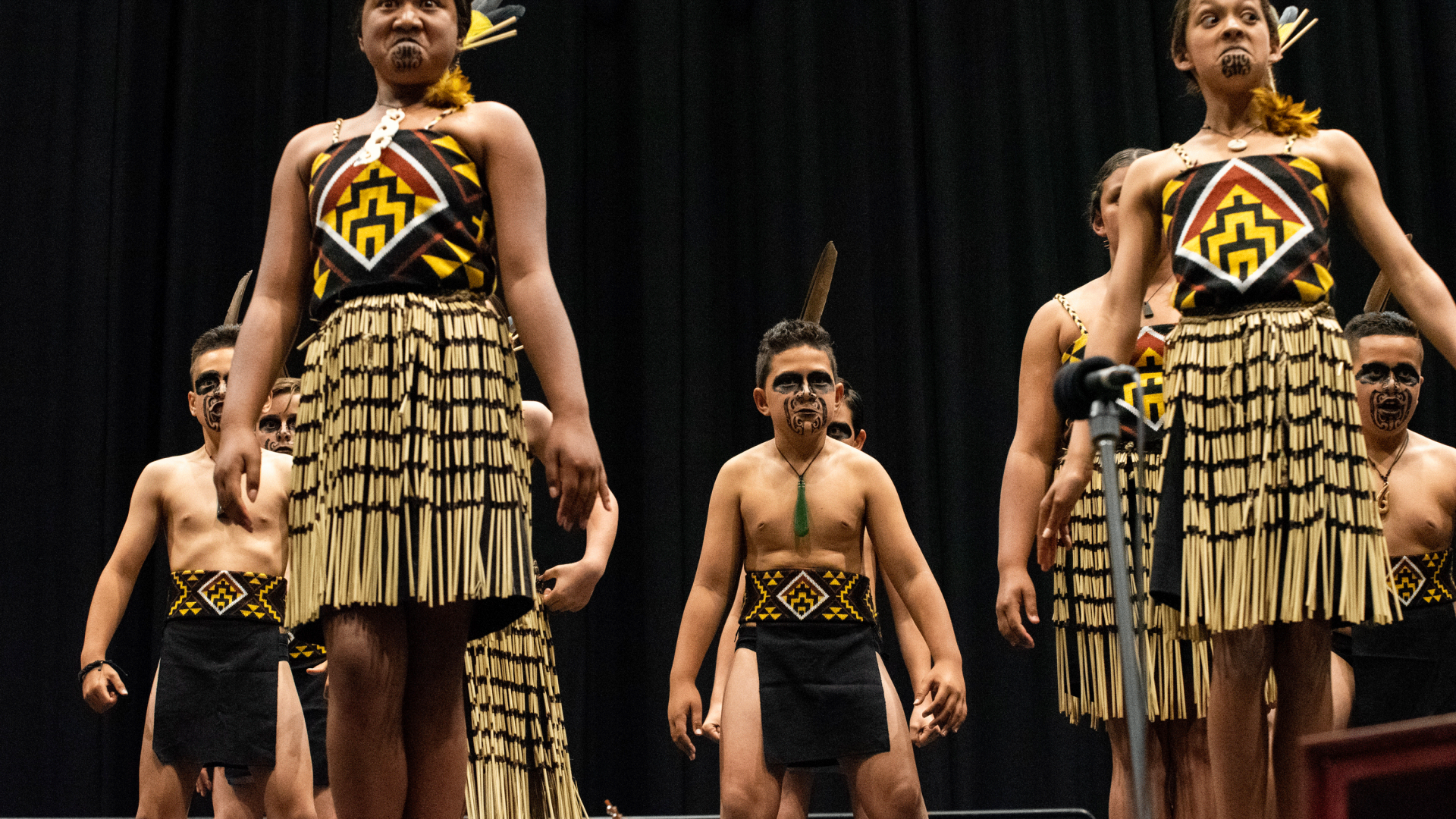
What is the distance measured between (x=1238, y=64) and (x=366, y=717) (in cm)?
175

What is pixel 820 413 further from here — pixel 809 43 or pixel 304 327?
pixel 304 327

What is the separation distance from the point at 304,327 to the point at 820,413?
143 inches

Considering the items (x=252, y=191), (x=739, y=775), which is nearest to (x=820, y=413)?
(x=739, y=775)

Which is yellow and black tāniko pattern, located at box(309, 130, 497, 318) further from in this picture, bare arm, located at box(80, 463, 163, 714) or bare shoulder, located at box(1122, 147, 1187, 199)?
bare arm, located at box(80, 463, 163, 714)

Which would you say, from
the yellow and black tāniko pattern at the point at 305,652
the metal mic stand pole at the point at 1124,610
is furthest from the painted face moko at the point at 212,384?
the metal mic stand pole at the point at 1124,610

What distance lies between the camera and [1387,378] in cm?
350

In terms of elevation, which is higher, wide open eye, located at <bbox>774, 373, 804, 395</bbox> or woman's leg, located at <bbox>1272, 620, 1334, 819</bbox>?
wide open eye, located at <bbox>774, 373, 804, 395</bbox>

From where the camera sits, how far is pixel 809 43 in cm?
579

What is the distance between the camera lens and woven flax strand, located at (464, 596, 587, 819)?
320cm

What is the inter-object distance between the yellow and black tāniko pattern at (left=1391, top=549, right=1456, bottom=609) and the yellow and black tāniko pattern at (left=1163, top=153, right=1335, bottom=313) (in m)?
1.44

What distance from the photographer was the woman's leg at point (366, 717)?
1.95 m

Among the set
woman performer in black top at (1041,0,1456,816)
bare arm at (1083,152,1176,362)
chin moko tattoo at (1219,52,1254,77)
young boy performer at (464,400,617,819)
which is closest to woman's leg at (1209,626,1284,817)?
woman performer in black top at (1041,0,1456,816)

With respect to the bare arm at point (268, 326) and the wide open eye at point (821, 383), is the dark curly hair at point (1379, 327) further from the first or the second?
the bare arm at point (268, 326)

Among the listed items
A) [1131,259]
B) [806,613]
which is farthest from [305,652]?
[1131,259]
